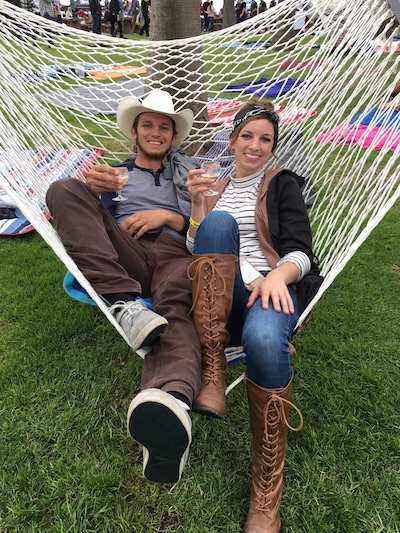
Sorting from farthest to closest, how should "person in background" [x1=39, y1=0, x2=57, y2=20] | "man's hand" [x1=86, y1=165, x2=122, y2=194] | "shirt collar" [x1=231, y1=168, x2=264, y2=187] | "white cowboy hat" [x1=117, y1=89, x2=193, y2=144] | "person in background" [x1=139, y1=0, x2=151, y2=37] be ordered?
1. "person in background" [x1=139, y1=0, x2=151, y2=37]
2. "person in background" [x1=39, y1=0, x2=57, y2=20]
3. "white cowboy hat" [x1=117, y1=89, x2=193, y2=144]
4. "shirt collar" [x1=231, y1=168, x2=264, y2=187]
5. "man's hand" [x1=86, y1=165, x2=122, y2=194]

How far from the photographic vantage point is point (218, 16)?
67.9ft

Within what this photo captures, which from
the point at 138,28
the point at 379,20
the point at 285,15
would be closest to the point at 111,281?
the point at 379,20

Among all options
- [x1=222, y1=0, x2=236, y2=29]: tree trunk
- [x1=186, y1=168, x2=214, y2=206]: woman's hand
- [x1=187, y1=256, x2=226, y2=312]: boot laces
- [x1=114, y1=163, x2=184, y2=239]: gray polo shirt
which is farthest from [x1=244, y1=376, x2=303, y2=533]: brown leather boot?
[x1=222, y1=0, x2=236, y2=29]: tree trunk

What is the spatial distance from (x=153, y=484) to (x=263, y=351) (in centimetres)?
53

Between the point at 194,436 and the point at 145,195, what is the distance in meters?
0.93

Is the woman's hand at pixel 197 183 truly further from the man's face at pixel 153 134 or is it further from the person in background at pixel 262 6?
the person in background at pixel 262 6

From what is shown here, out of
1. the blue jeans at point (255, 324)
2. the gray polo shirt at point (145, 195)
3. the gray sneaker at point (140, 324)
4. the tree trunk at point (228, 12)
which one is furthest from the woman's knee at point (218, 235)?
the tree trunk at point (228, 12)

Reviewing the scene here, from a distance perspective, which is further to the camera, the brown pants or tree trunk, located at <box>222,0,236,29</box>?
tree trunk, located at <box>222,0,236,29</box>

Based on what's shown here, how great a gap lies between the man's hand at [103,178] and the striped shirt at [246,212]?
0.32 m

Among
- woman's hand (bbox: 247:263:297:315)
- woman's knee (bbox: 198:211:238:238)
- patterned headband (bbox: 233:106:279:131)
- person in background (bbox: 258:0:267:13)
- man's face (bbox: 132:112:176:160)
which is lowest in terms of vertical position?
woman's hand (bbox: 247:263:297:315)

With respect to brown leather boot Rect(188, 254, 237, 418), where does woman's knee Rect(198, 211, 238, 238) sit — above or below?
above

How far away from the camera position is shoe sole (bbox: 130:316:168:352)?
45.2 inches

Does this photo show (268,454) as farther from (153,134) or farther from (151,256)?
(153,134)

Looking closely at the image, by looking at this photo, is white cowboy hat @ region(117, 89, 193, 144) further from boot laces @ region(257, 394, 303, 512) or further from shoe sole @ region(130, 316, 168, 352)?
boot laces @ region(257, 394, 303, 512)
